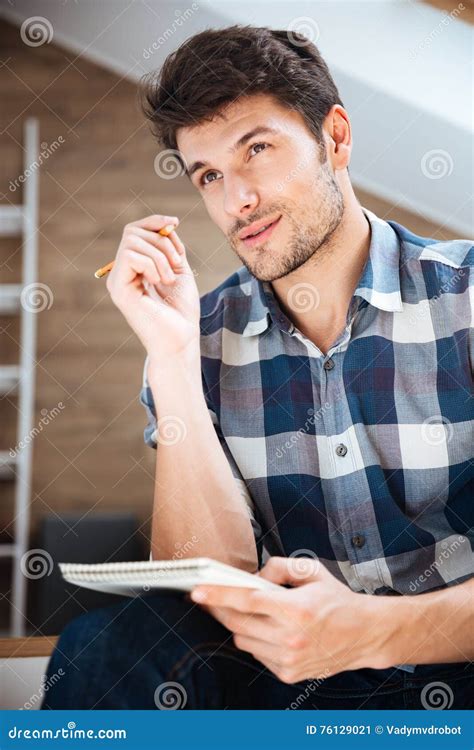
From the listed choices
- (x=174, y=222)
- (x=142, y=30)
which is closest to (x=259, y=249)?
(x=174, y=222)

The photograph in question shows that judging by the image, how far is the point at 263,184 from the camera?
1.25 meters

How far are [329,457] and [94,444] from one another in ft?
6.39

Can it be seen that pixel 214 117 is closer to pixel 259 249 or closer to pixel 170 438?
pixel 259 249

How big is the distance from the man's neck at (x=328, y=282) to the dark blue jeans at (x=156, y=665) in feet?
1.76

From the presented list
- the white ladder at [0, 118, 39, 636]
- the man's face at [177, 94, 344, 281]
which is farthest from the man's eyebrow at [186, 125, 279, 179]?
the white ladder at [0, 118, 39, 636]

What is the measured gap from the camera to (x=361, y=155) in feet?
8.20
